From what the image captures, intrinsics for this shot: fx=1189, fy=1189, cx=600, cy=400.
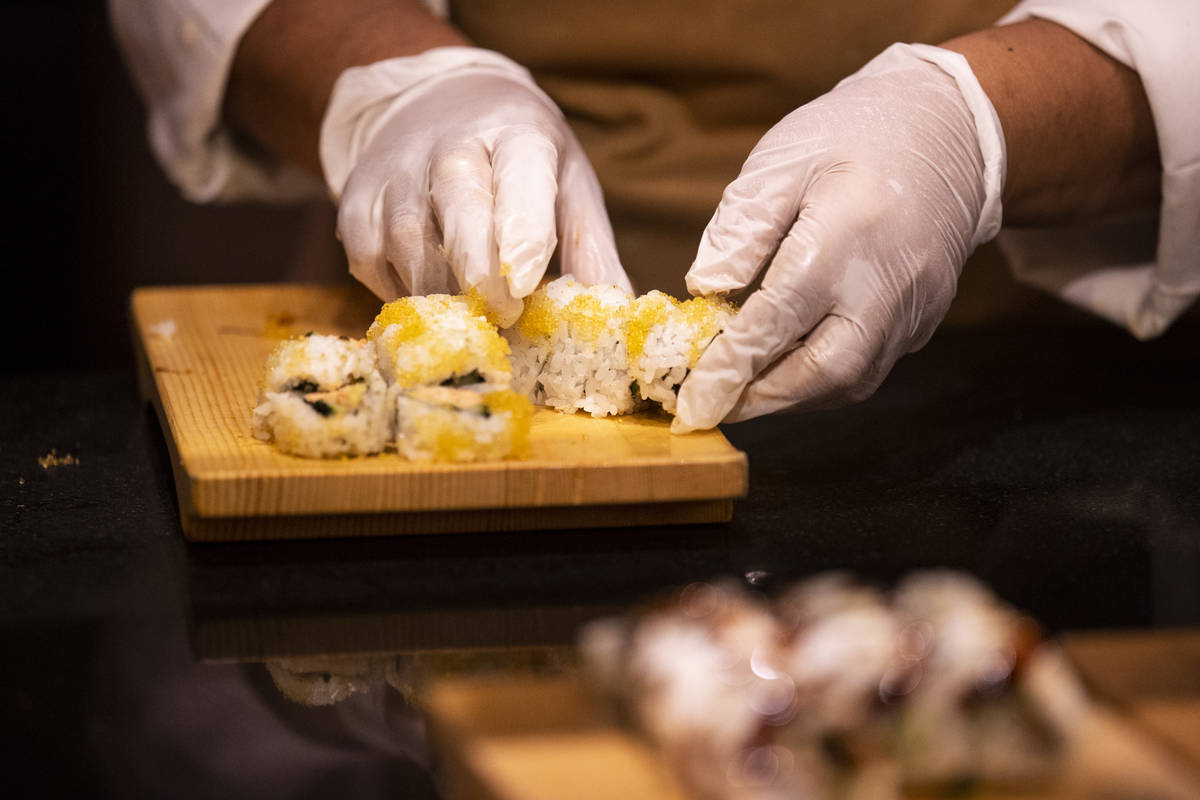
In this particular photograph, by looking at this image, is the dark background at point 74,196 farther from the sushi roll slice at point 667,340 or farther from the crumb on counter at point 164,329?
the sushi roll slice at point 667,340

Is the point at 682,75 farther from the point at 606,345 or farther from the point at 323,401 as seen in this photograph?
the point at 323,401

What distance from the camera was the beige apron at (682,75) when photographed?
1811 mm

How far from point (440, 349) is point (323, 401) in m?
0.13

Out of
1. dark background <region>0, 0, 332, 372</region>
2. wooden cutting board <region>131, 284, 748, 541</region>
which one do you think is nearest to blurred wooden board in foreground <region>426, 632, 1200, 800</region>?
wooden cutting board <region>131, 284, 748, 541</region>

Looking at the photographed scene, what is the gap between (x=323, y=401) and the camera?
46.6 inches

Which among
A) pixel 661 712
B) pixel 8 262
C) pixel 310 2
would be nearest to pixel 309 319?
pixel 310 2

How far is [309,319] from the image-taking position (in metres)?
1.76

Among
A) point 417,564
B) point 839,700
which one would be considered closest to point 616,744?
point 839,700

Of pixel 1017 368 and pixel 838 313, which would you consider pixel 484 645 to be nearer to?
pixel 838 313

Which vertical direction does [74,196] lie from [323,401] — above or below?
below

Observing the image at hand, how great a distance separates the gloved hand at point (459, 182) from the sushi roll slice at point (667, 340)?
0.43ft

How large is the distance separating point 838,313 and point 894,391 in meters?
0.39

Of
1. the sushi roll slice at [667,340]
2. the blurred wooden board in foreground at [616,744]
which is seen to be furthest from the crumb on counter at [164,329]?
the blurred wooden board in foreground at [616,744]

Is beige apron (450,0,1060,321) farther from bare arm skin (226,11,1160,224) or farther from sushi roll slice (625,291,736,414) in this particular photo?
sushi roll slice (625,291,736,414)
